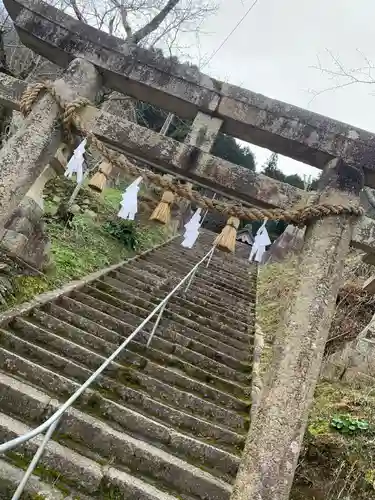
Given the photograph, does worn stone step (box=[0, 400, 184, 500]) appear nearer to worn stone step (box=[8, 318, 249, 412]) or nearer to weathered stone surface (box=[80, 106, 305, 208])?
worn stone step (box=[8, 318, 249, 412])

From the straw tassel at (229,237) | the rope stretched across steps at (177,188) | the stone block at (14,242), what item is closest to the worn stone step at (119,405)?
the stone block at (14,242)

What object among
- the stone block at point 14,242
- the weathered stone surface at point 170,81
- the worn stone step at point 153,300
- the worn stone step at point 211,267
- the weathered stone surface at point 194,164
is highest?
the worn stone step at point 211,267

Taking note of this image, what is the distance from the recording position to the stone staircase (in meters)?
4.00

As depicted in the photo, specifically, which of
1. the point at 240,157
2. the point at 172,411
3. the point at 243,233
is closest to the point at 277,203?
the point at 172,411

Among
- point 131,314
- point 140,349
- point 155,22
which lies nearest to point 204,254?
point 155,22

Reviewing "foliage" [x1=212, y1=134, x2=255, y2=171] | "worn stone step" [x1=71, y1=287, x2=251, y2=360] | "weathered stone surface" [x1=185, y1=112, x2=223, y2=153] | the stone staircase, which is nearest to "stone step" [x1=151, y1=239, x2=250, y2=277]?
"worn stone step" [x1=71, y1=287, x2=251, y2=360]

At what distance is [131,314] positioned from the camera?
704cm

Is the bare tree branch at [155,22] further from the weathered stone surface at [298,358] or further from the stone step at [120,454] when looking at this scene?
the stone step at [120,454]

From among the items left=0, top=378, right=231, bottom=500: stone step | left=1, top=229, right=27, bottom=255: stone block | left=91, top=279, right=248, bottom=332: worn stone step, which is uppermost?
left=91, top=279, right=248, bottom=332: worn stone step

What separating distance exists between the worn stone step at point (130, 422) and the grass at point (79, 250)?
1658mm

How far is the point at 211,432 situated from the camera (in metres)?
4.95

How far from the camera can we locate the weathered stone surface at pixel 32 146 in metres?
3.91

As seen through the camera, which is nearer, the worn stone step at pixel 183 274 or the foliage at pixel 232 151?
the worn stone step at pixel 183 274

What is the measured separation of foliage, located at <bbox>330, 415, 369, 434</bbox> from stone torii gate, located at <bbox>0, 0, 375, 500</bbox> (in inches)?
88.4
